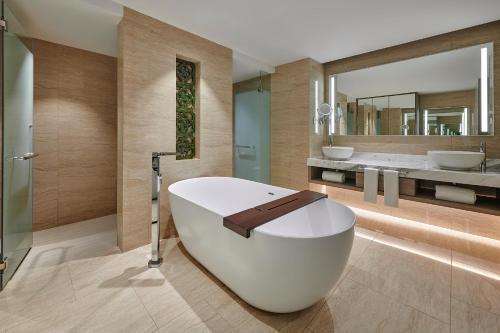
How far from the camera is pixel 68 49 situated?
2.80 meters

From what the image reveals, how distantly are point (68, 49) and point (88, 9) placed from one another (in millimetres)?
1082

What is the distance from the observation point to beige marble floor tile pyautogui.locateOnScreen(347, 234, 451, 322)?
162 centimetres

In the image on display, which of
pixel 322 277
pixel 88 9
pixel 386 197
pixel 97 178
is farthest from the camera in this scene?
pixel 97 178

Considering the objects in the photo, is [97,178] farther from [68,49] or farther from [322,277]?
[322,277]

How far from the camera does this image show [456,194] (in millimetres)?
2193

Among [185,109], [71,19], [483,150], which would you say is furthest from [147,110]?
[483,150]

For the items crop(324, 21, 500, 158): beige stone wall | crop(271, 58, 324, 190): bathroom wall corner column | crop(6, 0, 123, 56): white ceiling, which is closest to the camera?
crop(6, 0, 123, 56): white ceiling

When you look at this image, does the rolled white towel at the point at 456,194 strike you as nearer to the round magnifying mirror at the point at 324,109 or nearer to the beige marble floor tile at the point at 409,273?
the beige marble floor tile at the point at 409,273

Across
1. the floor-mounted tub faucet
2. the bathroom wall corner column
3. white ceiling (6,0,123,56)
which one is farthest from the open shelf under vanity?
white ceiling (6,0,123,56)

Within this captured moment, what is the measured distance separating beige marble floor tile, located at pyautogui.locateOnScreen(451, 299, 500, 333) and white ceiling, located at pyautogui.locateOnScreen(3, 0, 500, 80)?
2347mm

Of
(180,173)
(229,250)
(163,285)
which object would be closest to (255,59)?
(180,173)

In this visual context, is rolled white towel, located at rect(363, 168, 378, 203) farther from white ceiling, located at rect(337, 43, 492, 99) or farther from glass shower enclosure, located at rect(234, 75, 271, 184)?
glass shower enclosure, located at rect(234, 75, 271, 184)

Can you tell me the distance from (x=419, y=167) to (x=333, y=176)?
35.7 inches

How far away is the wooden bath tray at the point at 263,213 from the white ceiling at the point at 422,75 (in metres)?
1.96
